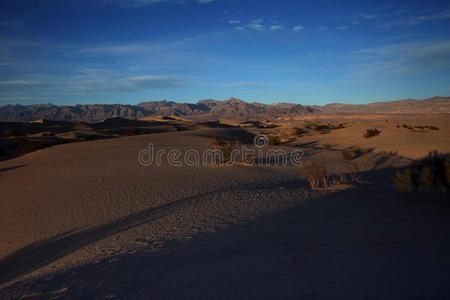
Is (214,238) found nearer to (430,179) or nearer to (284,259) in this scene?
(284,259)

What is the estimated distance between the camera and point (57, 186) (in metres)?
9.88

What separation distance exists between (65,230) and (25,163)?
10.2 m

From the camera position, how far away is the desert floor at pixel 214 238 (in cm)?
346

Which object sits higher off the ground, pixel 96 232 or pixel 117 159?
pixel 117 159

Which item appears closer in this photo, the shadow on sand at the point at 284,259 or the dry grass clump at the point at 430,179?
the shadow on sand at the point at 284,259

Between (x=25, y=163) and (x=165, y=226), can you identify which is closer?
(x=165, y=226)

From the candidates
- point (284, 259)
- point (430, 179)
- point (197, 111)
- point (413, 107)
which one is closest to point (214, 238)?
point (284, 259)

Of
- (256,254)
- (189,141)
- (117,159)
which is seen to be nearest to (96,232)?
(256,254)

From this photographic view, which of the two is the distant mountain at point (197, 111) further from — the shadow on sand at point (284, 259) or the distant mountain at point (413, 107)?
the shadow on sand at point (284, 259)

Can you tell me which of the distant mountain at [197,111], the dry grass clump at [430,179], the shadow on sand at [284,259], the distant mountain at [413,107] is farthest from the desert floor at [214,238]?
the distant mountain at [413,107]

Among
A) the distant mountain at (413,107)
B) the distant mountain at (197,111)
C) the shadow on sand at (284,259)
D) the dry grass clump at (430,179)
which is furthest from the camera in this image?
the distant mountain at (197,111)

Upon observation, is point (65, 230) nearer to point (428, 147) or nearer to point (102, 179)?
point (102, 179)

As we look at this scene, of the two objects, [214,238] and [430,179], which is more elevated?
[430,179]

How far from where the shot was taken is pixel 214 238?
17.6 ft
